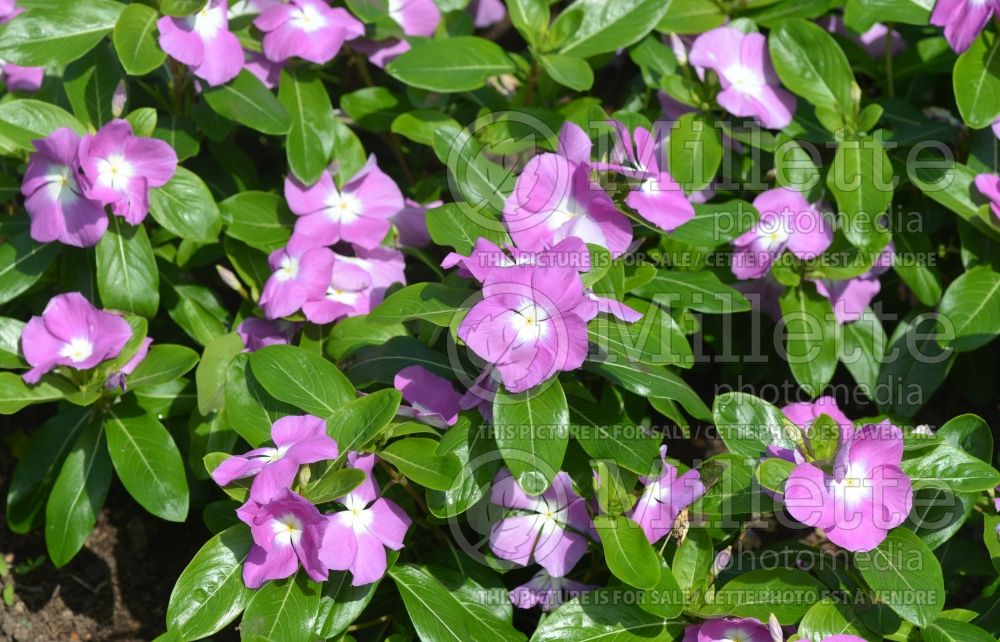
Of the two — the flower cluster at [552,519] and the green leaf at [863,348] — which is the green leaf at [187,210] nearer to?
the flower cluster at [552,519]

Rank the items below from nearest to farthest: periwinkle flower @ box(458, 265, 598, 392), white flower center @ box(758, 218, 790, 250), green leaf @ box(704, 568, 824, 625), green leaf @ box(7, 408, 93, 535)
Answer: periwinkle flower @ box(458, 265, 598, 392) < green leaf @ box(704, 568, 824, 625) < white flower center @ box(758, 218, 790, 250) < green leaf @ box(7, 408, 93, 535)

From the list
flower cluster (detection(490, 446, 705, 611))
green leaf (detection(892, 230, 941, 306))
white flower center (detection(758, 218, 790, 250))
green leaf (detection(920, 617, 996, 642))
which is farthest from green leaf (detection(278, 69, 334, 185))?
green leaf (detection(920, 617, 996, 642))

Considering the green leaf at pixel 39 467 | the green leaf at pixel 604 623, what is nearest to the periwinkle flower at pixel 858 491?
the green leaf at pixel 604 623

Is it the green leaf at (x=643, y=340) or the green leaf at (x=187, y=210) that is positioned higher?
the green leaf at (x=643, y=340)

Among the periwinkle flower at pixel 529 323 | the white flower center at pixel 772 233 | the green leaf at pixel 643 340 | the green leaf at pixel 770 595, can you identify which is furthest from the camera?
the white flower center at pixel 772 233

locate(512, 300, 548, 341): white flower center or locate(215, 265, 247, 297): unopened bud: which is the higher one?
locate(512, 300, 548, 341): white flower center

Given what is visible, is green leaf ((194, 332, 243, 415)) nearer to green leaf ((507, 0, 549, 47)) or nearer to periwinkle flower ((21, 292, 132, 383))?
periwinkle flower ((21, 292, 132, 383))

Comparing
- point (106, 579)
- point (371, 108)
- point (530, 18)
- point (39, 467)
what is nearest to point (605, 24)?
point (530, 18)

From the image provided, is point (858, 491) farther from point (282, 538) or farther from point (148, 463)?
point (148, 463)
